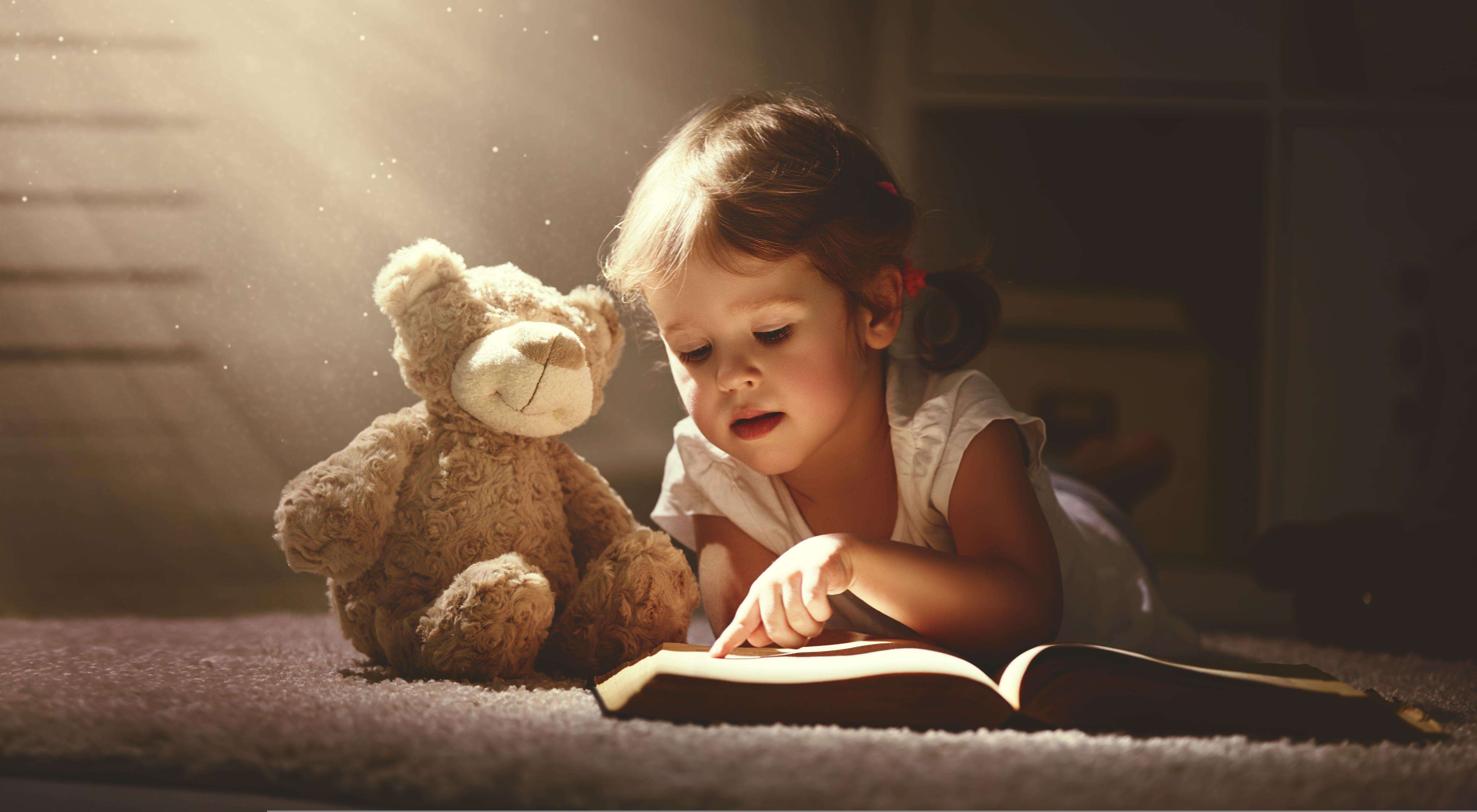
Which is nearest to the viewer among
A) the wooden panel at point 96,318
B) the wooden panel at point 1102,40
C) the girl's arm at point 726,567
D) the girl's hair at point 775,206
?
the girl's hair at point 775,206

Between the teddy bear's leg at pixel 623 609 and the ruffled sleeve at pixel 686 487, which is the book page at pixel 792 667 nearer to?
the teddy bear's leg at pixel 623 609

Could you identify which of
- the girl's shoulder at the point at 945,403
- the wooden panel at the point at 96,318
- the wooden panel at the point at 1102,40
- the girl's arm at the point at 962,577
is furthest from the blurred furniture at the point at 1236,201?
the wooden panel at the point at 96,318

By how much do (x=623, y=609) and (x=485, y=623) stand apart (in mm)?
102

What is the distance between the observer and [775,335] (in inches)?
28.1

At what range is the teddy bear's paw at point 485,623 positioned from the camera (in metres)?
0.62

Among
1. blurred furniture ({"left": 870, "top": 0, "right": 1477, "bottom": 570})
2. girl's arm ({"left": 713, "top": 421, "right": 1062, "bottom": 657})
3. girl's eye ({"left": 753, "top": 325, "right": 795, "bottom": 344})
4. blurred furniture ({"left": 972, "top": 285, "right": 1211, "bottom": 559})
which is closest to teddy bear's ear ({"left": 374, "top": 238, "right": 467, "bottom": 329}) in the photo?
girl's eye ({"left": 753, "top": 325, "right": 795, "bottom": 344})

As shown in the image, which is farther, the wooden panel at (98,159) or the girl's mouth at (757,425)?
the wooden panel at (98,159)

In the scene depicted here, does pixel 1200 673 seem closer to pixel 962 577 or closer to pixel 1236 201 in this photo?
pixel 962 577

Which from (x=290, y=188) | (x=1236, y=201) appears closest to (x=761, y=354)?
(x=290, y=188)

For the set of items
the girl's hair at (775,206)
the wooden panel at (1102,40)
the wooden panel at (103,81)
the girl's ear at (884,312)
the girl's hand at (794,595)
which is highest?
the wooden panel at (1102,40)

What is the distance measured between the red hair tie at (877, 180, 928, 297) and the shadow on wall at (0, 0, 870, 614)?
0.25 meters

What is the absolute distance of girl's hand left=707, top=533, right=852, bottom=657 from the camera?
571 millimetres

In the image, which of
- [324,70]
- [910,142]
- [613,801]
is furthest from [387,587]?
[910,142]

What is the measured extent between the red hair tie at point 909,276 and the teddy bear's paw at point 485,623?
40 cm
